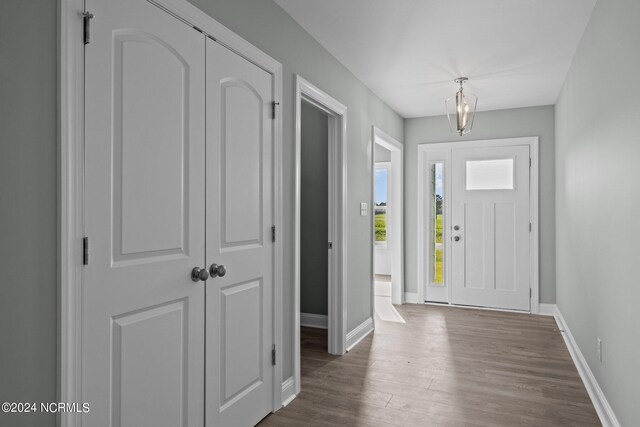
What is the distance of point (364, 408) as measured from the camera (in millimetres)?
2602

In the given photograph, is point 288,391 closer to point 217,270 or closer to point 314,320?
point 217,270

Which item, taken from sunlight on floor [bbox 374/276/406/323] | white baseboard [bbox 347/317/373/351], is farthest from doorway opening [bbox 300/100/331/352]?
sunlight on floor [bbox 374/276/406/323]

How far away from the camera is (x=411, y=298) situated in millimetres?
5684

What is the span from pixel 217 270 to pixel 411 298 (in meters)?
4.09

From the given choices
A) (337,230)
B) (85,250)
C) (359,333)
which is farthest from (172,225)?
(359,333)

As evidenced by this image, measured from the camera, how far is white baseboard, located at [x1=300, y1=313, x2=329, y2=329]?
15.0 ft

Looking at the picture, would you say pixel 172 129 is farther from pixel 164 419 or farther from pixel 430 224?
pixel 430 224

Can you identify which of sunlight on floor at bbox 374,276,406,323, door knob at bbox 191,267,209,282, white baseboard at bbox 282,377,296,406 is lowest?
sunlight on floor at bbox 374,276,406,323
